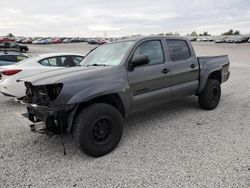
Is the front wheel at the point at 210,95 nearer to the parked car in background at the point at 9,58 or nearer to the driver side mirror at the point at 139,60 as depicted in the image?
the driver side mirror at the point at 139,60

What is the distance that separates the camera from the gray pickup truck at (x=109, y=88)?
372 cm

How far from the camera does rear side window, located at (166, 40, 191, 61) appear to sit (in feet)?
17.5

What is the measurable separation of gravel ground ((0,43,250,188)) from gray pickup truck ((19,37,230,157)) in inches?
15.8

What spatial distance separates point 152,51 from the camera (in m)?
4.97

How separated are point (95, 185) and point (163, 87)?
249cm

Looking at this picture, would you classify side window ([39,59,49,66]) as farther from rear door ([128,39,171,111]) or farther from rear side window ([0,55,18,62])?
rear door ([128,39,171,111])

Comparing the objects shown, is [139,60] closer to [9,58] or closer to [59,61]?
[59,61]

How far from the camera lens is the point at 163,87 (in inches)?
198

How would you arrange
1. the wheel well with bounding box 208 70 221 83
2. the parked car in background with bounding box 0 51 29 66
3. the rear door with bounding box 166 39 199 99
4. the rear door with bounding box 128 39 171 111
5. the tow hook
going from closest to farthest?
the tow hook, the rear door with bounding box 128 39 171 111, the rear door with bounding box 166 39 199 99, the wheel well with bounding box 208 70 221 83, the parked car in background with bounding box 0 51 29 66

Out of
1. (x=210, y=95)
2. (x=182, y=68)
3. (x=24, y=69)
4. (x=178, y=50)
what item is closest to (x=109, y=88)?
(x=182, y=68)

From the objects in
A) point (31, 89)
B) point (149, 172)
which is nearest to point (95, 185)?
point (149, 172)

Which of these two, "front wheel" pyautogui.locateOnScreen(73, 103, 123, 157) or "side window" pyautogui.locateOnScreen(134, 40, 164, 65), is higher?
"side window" pyautogui.locateOnScreen(134, 40, 164, 65)

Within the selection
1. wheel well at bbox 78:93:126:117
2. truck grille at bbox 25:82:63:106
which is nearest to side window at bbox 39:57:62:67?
truck grille at bbox 25:82:63:106

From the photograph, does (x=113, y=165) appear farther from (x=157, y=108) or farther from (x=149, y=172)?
(x=157, y=108)
